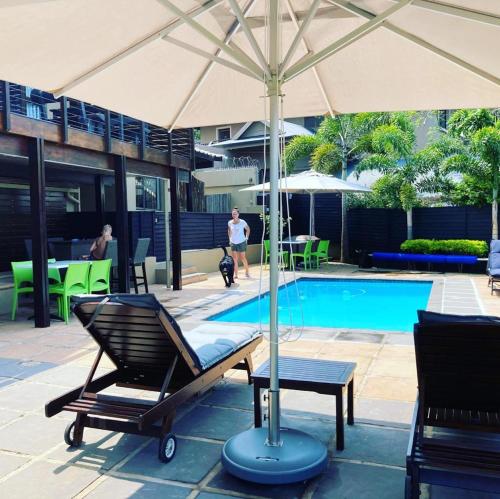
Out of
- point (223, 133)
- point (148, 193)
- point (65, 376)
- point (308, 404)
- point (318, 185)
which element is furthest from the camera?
point (223, 133)

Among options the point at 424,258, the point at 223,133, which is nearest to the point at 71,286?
the point at 424,258

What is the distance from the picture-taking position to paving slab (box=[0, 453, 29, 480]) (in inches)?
113

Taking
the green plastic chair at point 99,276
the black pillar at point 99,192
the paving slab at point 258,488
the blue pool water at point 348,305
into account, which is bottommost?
the blue pool water at point 348,305

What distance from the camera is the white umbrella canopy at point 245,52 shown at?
2.77m

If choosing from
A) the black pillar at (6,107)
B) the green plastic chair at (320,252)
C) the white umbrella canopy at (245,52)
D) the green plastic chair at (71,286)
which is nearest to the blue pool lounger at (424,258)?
the green plastic chair at (320,252)

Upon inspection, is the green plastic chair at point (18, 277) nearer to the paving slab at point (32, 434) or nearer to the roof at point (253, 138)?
the paving slab at point (32, 434)

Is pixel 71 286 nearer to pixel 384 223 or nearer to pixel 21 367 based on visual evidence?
pixel 21 367

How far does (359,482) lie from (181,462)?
1.01m

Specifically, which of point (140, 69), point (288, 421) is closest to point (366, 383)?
point (288, 421)

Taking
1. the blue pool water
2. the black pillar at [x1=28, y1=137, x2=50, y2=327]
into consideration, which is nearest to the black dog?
the blue pool water

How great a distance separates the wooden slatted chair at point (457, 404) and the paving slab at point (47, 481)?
169 centimetres

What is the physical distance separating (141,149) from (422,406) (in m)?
7.90

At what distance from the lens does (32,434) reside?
3.34 metres

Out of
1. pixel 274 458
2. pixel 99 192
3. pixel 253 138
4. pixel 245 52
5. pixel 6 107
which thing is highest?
pixel 253 138
